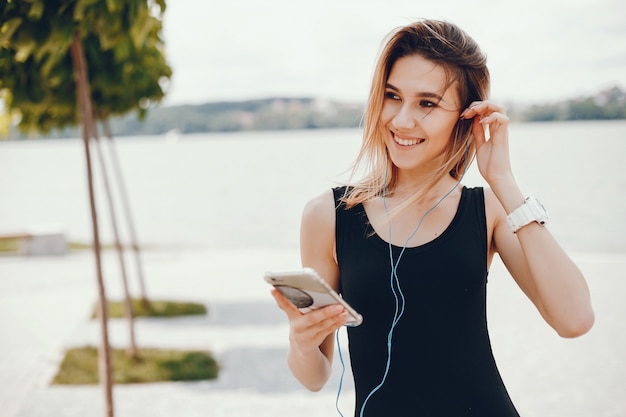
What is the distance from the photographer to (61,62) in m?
4.81

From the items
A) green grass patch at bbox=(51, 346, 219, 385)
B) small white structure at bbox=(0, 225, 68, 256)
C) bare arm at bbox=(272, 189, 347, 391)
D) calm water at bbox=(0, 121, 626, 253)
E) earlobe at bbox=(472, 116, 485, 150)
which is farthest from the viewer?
calm water at bbox=(0, 121, 626, 253)

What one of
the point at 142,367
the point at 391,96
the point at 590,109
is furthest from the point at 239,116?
the point at 391,96

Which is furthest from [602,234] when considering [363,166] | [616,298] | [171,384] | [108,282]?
[363,166]

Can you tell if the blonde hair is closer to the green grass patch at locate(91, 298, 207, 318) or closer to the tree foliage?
the tree foliage

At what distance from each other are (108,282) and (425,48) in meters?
10.1

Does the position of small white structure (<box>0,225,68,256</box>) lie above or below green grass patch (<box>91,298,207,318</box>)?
below

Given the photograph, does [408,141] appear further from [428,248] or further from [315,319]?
[315,319]

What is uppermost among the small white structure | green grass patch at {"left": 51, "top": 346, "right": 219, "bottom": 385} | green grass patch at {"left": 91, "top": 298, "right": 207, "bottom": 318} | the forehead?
the forehead

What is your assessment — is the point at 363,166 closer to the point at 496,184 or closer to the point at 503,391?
the point at 496,184

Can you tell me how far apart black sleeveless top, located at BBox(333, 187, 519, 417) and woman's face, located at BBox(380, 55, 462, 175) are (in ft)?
0.80

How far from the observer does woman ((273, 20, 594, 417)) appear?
181 cm

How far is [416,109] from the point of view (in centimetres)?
193

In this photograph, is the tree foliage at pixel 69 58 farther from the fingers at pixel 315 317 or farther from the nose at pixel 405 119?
the fingers at pixel 315 317

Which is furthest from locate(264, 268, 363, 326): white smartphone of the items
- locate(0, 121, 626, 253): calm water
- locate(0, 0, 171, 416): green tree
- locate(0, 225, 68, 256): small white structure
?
locate(0, 225, 68, 256): small white structure
